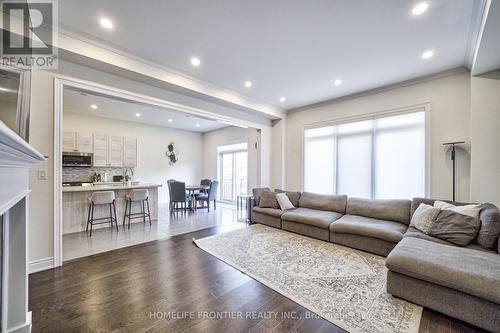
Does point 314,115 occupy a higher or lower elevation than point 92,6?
lower

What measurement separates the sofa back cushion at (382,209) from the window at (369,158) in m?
0.42

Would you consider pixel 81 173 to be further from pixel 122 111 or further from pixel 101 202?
pixel 101 202

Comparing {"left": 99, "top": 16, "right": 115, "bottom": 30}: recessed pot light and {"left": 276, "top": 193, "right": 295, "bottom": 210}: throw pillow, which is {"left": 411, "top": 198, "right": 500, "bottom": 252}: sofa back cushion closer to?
{"left": 276, "top": 193, "right": 295, "bottom": 210}: throw pillow

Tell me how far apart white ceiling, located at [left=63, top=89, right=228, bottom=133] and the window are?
2.70 metres

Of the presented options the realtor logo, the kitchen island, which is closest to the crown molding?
the realtor logo

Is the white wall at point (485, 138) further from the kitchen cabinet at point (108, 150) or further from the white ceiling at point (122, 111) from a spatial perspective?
the kitchen cabinet at point (108, 150)

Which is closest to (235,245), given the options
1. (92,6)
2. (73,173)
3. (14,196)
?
(14,196)

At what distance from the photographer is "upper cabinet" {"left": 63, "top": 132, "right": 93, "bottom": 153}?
5.76m

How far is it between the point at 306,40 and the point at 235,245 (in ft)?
10.6

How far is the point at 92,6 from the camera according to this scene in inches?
81.5

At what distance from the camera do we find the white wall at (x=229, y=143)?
6325mm

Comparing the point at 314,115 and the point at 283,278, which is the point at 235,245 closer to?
the point at 283,278

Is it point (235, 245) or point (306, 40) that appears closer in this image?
point (306, 40)

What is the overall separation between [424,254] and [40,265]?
14.7 ft
